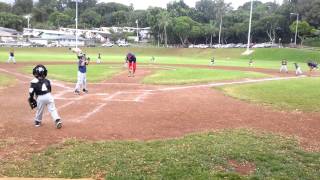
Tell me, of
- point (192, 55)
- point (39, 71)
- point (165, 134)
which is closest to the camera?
point (165, 134)

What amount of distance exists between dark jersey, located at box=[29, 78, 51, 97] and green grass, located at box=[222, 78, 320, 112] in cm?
928

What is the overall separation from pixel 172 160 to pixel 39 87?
5195 millimetres

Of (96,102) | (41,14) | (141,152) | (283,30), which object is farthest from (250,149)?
(41,14)

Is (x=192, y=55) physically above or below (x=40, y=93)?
below

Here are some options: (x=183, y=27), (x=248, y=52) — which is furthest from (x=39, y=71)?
(x=183, y=27)

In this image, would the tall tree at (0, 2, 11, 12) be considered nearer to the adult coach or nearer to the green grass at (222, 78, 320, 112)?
the adult coach

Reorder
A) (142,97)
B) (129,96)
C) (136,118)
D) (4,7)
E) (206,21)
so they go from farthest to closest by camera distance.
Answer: (4,7)
(206,21)
(129,96)
(142,97)
(136,118)

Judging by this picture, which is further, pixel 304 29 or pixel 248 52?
pixel 304 29

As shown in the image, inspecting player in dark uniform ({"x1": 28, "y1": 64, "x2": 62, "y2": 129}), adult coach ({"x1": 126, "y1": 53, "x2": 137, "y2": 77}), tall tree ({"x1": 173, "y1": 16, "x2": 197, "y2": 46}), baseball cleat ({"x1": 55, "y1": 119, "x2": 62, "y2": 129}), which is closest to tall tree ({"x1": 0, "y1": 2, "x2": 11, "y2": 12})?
tall tree ({"x1": 173, "y1": 16, "x2": 197, "y2": 46})

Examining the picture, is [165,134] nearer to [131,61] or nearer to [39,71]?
[39,71]

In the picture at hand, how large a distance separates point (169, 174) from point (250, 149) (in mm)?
2705

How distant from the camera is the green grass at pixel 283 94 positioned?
58.5 feet

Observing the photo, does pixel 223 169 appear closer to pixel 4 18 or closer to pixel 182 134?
pixel 182 134

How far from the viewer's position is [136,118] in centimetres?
1396
